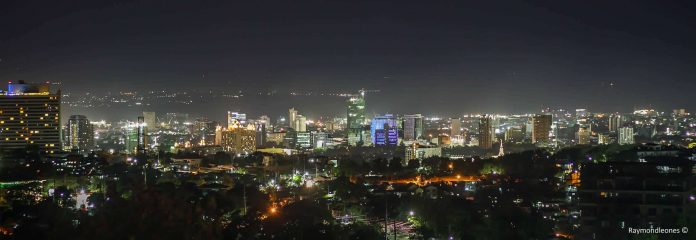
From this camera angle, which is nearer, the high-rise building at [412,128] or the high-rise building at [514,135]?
the high-rise building at [514,135]

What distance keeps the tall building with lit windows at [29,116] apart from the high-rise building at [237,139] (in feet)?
62.3

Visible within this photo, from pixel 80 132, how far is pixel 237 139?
1023cm

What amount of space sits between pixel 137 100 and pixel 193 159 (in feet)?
113

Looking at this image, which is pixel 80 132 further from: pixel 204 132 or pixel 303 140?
pixel 303 140

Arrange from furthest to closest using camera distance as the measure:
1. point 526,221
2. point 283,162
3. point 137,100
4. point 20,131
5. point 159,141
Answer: point 137,100 → point 159,141 → point 283,162 → point 20,131 → point 526,221

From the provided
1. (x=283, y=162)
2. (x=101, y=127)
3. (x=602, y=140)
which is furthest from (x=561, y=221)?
(x=101, y=127)

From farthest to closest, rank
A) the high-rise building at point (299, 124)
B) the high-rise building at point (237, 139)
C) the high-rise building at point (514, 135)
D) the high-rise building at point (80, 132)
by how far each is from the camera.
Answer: the high-rise building at point (299, 124), the high-rise building at point (514, 135), the high-rise building at point (237, 139), the high-rise building at point (80, 132)

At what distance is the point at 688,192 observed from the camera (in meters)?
12.1

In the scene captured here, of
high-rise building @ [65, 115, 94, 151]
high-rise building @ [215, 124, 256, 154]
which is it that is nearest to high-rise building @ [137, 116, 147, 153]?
high-rise building @ [65, 115, 94, 151]

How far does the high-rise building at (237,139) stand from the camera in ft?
158

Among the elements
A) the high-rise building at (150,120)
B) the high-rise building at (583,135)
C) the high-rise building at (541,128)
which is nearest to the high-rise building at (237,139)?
the high-rise building at (150,120)

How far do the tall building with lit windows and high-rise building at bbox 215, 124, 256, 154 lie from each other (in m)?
19.0

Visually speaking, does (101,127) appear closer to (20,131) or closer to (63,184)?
(20,131)

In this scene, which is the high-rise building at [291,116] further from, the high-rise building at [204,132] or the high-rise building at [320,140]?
the high-rise building at [320,140]
